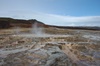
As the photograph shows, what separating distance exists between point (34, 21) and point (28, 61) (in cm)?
3155

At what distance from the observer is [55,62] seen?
208 inches

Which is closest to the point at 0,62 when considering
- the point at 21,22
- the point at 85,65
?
the point at 85,65

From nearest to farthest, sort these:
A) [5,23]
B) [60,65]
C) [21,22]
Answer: [60,65]
[5,23]
[21,22]

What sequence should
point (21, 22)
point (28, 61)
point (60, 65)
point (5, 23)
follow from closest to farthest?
point (60, 65)
point (28, 61)
point (5, 23)
point (21, 22)

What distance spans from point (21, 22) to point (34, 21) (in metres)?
3.49

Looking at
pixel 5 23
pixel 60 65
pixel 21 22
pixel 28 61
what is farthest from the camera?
pixel 21 22

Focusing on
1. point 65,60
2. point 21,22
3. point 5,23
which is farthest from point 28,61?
point 21,22

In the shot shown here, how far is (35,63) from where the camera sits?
16.8ft

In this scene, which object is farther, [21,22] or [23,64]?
[21,22]

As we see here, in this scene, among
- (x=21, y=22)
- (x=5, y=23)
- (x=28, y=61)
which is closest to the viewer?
(x=28, y=61)

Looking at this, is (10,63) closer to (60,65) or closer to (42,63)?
(42,63)

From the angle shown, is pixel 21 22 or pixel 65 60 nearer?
pixel 65 60

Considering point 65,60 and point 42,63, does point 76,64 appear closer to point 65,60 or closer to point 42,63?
point 65,60

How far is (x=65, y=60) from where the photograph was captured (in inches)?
219
